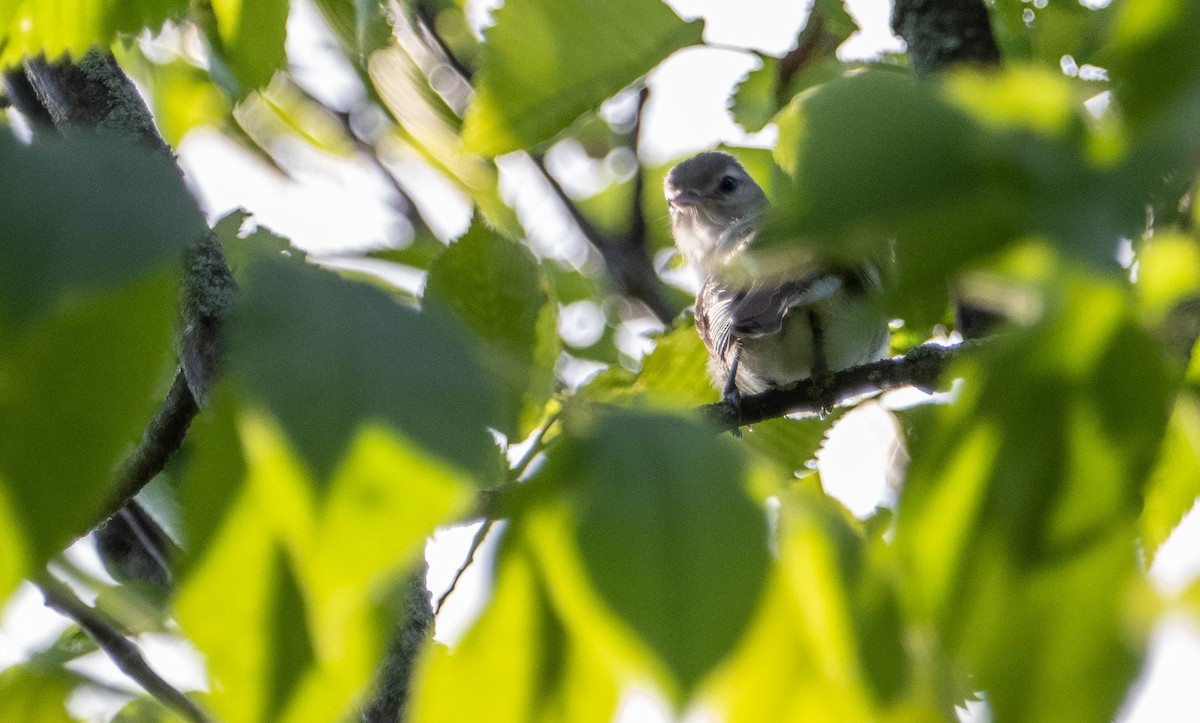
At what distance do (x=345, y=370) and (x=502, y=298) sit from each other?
806mm

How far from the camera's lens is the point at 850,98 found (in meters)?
0.81

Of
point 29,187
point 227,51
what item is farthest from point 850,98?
point 227,51

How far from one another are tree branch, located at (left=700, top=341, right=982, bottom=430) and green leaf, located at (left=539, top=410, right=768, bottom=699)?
4.24ft

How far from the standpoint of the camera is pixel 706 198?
21.1ft

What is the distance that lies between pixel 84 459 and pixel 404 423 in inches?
7.9

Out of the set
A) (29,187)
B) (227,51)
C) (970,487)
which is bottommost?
(970,487)

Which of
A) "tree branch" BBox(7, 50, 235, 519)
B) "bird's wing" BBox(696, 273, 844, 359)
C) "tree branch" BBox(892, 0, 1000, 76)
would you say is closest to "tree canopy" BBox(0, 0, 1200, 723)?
"tree branch" BBox(7, 50, 235, 519)

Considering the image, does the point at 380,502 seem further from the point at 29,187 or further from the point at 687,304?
the point at 687,304

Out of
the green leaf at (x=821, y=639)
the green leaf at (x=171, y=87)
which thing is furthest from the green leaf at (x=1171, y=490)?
the green leaf at (x=171, y=87)

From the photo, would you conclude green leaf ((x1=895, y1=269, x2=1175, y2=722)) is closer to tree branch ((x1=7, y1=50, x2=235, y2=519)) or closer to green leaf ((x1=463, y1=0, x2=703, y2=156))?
green leaf ((x1=463, y1=0, x2=703, y2=156))

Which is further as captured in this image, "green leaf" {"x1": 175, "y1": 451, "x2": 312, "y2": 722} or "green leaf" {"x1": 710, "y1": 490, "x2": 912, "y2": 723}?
"green leaf" {"x1": 710, "y1": 490, "x2": 912, "y2": 723}

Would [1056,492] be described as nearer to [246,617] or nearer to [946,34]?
[246,617]

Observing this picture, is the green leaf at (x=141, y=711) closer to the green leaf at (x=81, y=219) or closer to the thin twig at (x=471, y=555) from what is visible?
the thin twig at (x=471, y=555)

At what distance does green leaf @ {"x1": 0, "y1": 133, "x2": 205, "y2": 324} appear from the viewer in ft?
2.41
